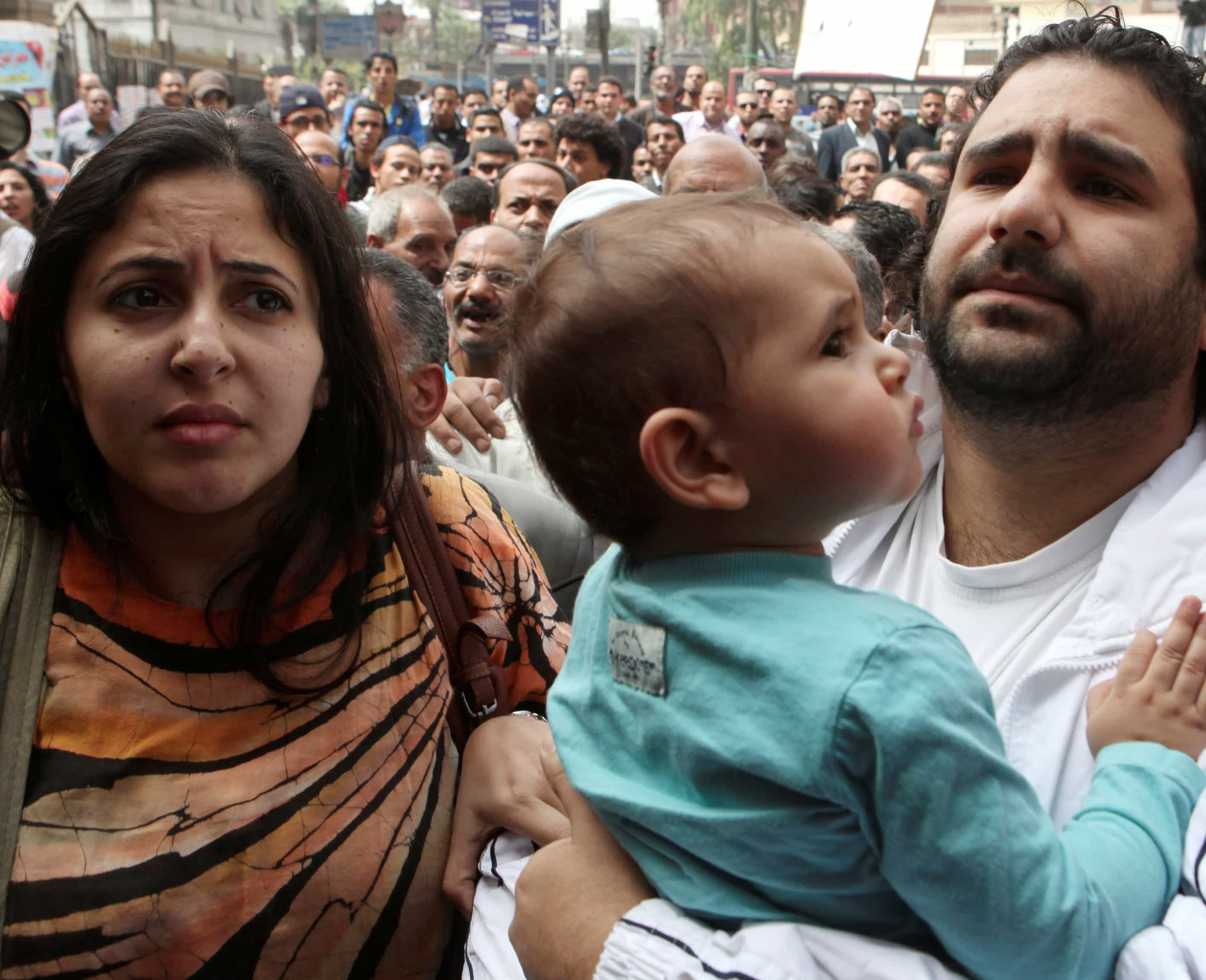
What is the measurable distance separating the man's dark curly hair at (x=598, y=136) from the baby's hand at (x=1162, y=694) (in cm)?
707

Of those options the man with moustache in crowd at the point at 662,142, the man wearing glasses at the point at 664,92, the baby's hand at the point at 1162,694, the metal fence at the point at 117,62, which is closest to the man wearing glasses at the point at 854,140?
the man with moustache in crowd at the point at 662,142

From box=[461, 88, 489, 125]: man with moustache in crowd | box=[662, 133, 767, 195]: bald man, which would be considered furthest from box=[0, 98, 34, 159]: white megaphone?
box=[461, 88, 489, 125]: man with moustache in crowd

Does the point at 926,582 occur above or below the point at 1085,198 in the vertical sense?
below

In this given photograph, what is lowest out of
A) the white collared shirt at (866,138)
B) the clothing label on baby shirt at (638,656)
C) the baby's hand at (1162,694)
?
the white collared shirt at (866,138)

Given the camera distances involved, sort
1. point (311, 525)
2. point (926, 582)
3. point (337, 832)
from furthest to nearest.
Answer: point (926, 582), point (311, 525), point (337, 832)

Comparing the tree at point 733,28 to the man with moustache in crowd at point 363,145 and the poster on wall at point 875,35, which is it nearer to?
the poster on wall at point 875,35

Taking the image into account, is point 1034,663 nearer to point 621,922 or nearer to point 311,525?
point 621,922

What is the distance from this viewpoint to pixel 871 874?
4.29ft

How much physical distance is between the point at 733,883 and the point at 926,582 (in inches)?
35.6

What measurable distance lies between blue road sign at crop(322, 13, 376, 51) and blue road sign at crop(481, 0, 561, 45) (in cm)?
1502

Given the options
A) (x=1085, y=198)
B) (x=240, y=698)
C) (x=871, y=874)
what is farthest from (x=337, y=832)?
(x=1085, y=198)

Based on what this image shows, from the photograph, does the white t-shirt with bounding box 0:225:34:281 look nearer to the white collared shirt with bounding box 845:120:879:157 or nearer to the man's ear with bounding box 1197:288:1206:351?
the man's ear with bounding box 1197:288:1206:351

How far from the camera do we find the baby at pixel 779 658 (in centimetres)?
118

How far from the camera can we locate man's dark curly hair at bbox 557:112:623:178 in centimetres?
Result: 806
